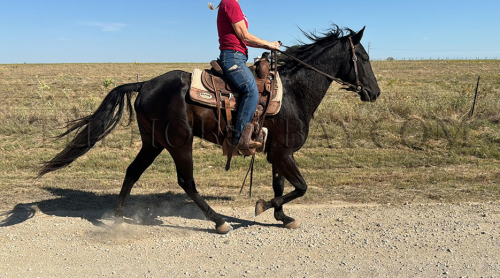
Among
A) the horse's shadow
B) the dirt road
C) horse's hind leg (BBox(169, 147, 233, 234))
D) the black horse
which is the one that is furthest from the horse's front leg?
horse's hind leg (BBox(169, 147, 233, 234))

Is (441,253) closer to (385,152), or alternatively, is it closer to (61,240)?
(61,240)

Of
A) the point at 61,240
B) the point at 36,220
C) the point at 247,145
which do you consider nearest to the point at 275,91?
the point at 247,145

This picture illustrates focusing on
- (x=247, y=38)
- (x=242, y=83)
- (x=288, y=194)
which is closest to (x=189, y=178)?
(x=288, y=194)

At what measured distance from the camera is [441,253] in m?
4.47

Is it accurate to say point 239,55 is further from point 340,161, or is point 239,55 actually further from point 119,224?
point 340,161

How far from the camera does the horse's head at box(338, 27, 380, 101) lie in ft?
18.7

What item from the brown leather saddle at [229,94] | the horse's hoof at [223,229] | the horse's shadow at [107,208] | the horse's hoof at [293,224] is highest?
the brown leather saddle at [229,94]

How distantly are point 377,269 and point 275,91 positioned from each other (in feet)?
8.32

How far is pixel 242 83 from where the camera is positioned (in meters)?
5.25

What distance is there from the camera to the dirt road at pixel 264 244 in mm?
4199

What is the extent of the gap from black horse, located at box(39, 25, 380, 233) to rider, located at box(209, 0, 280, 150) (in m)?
0.38

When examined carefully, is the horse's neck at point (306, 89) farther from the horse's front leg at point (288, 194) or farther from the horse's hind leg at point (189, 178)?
the horse's hind leg at point (189, 178)

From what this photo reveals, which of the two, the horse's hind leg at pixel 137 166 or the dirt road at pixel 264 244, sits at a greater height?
the horse's hind leg at pixel 137 166

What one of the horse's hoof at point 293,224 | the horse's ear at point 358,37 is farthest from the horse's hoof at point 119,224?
the horse's ear at point 358,37
